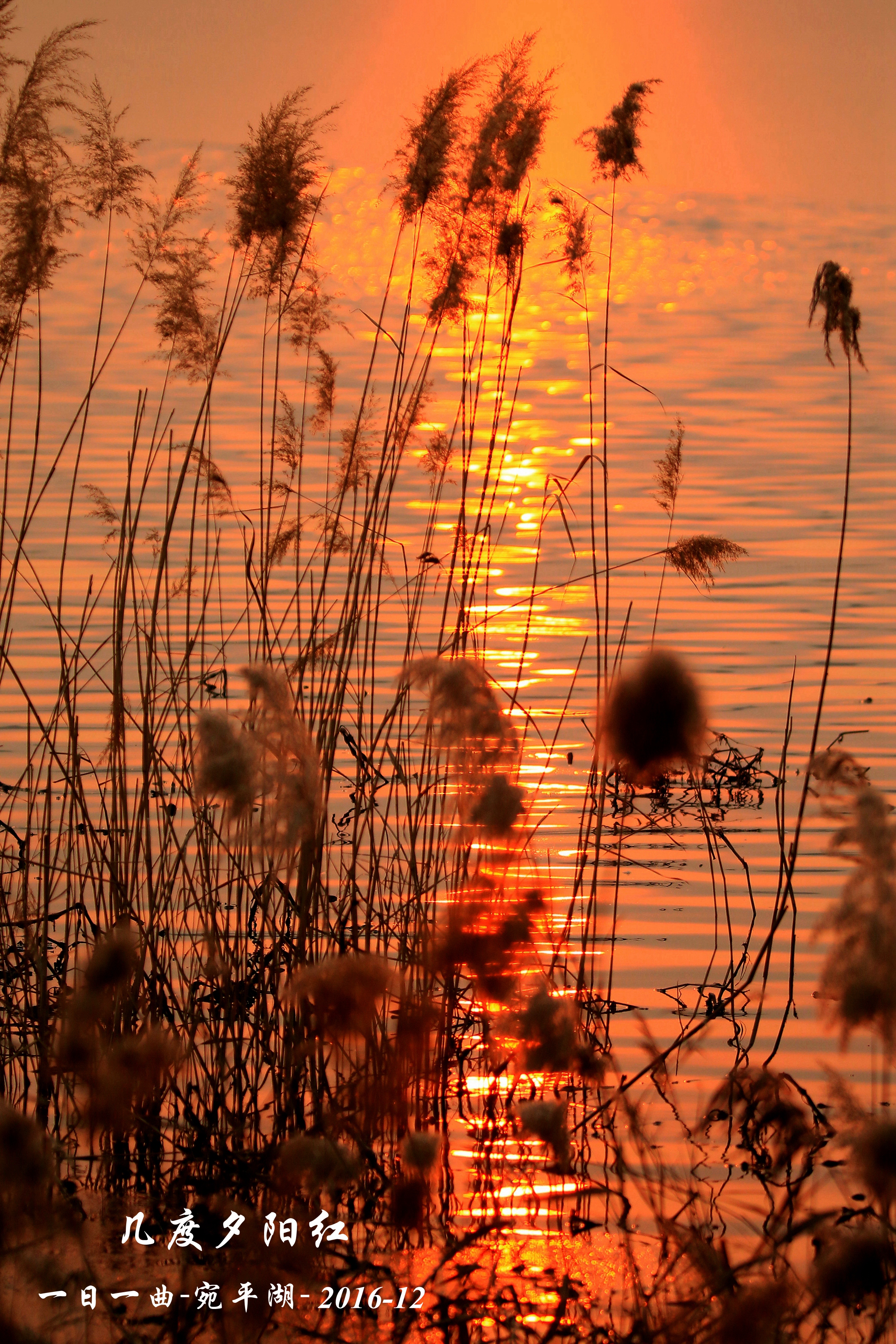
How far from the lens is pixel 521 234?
2.97 meters

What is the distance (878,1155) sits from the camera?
133 centimetres

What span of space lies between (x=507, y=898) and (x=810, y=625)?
15.2 feet

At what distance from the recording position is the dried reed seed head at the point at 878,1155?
1.32 metres

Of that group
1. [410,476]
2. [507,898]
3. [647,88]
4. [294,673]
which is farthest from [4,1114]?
[410,476]

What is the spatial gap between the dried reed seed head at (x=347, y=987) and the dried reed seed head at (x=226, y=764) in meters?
0.21

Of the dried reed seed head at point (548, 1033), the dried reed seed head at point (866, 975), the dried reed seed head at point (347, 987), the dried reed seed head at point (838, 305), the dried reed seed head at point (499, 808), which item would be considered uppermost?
the dried reed seed head at point (838, 305)

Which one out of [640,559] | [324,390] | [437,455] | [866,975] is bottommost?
[866,975]

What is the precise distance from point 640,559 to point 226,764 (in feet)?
4.77

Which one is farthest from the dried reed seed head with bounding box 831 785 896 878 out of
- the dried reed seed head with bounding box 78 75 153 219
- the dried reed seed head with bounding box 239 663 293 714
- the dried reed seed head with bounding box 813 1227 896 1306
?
the dried reed seed head with bounding box 78 75 153 219

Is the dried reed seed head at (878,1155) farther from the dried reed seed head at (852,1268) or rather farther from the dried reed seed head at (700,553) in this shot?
the dried reed seed head at (700,553)

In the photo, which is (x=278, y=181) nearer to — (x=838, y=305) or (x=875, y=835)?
(x=838, y=305)

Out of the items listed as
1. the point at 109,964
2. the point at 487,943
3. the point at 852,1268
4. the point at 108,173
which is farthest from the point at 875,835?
the point at 108,173

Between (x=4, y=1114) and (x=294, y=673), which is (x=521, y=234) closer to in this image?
(x=294, y=673)

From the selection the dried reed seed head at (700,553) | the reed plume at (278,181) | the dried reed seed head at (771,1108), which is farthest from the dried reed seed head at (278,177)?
the dried reed seed head at (771,1108)
